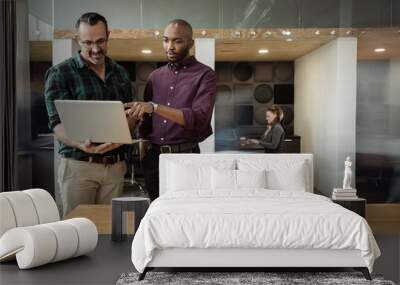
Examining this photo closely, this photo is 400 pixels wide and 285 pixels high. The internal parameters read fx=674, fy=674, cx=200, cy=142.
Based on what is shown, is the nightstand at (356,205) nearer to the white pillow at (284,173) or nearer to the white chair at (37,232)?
the white pillow at (284,173)

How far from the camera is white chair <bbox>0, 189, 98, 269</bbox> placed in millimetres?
5309

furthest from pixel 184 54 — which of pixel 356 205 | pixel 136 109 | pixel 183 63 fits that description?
pixel 356 205

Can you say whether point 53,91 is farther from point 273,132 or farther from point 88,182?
point 273,132

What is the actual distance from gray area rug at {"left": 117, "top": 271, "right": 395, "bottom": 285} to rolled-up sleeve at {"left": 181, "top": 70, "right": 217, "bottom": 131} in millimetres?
2422

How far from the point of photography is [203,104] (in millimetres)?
7414

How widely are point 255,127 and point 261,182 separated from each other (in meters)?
1.00

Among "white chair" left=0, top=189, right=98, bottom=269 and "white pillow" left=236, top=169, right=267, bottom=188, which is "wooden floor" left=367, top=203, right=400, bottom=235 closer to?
"white pillow" left=236, top=169, right=267, bottom=188

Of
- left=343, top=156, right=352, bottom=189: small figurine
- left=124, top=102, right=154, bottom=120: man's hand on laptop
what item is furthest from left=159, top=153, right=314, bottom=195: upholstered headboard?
left=124, top=102, right=154, bottom=120: man's hand on laptop

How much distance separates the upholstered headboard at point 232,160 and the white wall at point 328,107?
0.90 ft

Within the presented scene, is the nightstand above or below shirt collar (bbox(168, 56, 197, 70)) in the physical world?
below

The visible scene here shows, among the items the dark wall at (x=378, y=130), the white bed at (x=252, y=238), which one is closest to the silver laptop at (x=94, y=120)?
the white bed at (x=252, y=238)

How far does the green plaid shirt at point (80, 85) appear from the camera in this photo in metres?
7.34

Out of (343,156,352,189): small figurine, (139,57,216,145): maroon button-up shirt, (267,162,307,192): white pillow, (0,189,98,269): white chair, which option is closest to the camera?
(0,189,98,269): white chair

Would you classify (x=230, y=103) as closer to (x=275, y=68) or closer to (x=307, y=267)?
(x=275, y=68)
